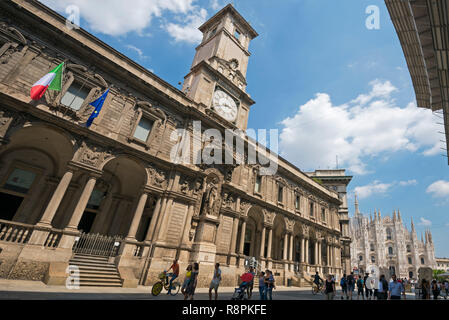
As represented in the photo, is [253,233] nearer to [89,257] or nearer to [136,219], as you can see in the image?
[136,219]

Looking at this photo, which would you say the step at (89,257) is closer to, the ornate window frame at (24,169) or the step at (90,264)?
the step at (90,264)

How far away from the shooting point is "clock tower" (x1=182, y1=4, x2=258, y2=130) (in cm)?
1872

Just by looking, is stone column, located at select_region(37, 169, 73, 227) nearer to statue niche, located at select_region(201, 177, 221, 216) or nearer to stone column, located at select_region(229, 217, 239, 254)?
statue niche, located at select_region(201, 177, 221, 216)

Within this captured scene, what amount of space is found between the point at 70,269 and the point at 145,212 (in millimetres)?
6969

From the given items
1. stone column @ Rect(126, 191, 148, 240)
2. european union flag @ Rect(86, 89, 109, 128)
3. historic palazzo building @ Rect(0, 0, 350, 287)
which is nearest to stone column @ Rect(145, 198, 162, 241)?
historic palazzo building @ Rect(0, 0, 350, 287)

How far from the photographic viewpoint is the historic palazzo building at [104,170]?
1027 centimetres

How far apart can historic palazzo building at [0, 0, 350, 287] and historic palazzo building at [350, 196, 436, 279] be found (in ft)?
195

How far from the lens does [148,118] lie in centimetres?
1471

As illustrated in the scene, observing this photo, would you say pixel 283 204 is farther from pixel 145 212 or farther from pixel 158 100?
pixel 158 100

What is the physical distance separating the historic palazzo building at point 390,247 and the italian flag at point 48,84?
A: 253 ft

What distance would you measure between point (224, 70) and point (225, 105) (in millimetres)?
3772

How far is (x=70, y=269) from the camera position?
9750 mm

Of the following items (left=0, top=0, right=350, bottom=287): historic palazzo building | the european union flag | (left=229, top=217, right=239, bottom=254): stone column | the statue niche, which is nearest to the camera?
(left=0, top=0, right=350, bottom=287): historic palazzo building
